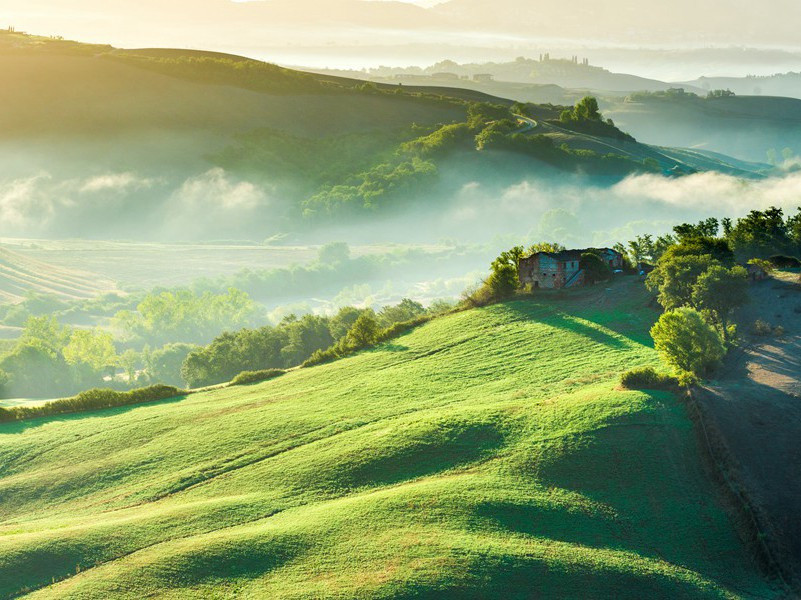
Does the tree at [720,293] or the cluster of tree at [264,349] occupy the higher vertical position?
the tree at [720,293]

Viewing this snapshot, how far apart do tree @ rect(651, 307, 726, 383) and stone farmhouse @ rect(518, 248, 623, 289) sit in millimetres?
35482

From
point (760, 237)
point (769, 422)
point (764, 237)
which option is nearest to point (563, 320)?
point (760, 237)

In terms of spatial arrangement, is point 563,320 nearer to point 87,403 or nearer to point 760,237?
point 760,237

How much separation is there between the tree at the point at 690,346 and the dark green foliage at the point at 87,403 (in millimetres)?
59275

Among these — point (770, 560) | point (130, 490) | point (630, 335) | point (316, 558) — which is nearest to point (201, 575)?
point (316, 558)

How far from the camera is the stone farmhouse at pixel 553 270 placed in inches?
4631

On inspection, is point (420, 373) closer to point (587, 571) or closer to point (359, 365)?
point (359, 365)

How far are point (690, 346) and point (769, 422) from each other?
11.0m

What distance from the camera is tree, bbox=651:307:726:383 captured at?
8000 centimetres

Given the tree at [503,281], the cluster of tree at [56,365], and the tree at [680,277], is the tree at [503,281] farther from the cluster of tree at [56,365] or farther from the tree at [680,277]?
the cluster of tree at [56,365]

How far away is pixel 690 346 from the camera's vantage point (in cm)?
8019

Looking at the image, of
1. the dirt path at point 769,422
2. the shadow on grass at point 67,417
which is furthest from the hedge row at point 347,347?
the dirt path at point 769,422

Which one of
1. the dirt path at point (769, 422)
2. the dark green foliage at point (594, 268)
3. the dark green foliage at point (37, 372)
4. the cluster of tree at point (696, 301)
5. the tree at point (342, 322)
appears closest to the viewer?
the dirt path at point (769, 422)

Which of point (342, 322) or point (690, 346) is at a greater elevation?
point (690, 346)
